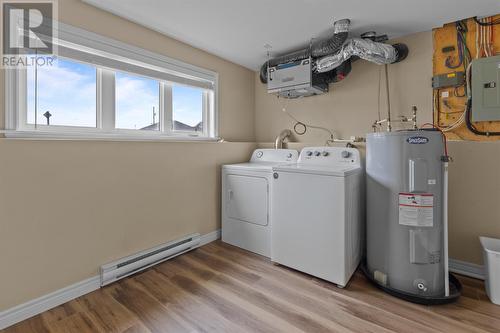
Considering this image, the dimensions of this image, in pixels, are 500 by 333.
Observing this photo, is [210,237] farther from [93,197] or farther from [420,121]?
[420,121]

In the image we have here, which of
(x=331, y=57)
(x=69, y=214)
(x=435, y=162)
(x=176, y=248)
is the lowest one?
(x=176, y=248)

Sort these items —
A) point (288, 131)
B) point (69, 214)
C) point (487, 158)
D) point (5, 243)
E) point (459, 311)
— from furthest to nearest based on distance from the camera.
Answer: point (288, 131) < point (487, 158) < point (69, 214) < point (459, 311) < point (5, 243)

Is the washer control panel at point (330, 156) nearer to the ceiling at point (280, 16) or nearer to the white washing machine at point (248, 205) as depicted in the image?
the white washing machine at point (248, 205)

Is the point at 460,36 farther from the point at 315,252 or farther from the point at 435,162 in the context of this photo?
the point at 315,252

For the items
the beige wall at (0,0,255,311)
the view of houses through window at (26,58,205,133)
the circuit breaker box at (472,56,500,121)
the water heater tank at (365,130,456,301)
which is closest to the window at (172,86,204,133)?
the view of houses through window at (26,58,205,133)

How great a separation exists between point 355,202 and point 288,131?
1.38 meters

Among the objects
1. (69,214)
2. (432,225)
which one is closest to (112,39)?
(69,214)

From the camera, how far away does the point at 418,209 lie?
1.58 meters

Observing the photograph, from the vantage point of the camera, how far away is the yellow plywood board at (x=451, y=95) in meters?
1.97

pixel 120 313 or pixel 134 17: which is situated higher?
pixel 134 17

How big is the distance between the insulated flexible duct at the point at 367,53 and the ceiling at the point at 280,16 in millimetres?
155

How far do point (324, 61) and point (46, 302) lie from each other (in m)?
2.90

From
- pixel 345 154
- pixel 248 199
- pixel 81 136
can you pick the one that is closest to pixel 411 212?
pixel 345 154

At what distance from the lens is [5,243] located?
1.40 m
